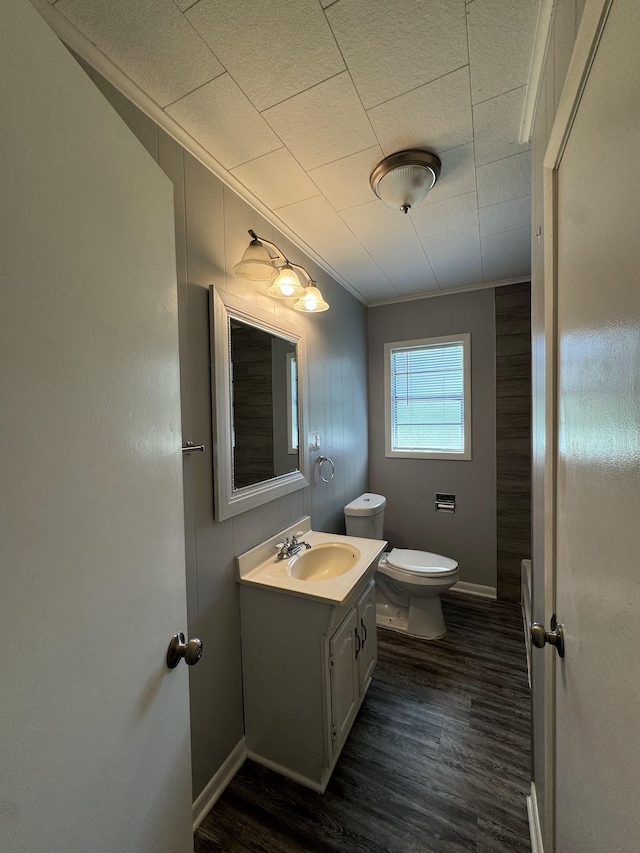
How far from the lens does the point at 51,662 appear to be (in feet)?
1.58

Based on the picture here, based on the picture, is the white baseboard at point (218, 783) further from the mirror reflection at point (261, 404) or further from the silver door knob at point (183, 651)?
the mirror reflection at point (261, 404)

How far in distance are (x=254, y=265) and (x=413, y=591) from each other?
2.14 metres

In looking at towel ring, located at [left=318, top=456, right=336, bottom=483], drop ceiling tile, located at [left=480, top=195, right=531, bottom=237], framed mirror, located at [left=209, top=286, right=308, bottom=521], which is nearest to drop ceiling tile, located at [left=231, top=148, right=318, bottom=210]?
framed mirror, located at [left=209, top=286, right=308, bottom=521]

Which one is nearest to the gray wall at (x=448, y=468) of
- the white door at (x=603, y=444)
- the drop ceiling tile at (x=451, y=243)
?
the drop ceiling tile at (x=451, y=243)

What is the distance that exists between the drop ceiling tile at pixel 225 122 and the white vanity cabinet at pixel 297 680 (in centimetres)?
179

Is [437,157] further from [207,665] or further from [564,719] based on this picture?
[207,665]

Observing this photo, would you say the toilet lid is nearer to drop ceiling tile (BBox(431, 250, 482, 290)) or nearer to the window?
the window

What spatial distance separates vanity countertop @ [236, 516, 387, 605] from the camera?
1346 millimetres

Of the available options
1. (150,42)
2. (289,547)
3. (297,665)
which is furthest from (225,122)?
(297,665)

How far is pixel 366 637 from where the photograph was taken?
173cm

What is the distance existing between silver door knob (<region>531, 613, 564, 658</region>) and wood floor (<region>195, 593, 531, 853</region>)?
3.17 ft

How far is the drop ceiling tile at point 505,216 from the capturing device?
1671 millimetres

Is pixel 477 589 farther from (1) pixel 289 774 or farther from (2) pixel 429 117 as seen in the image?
(2) pixel 429 117

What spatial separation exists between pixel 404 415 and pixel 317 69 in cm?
242
